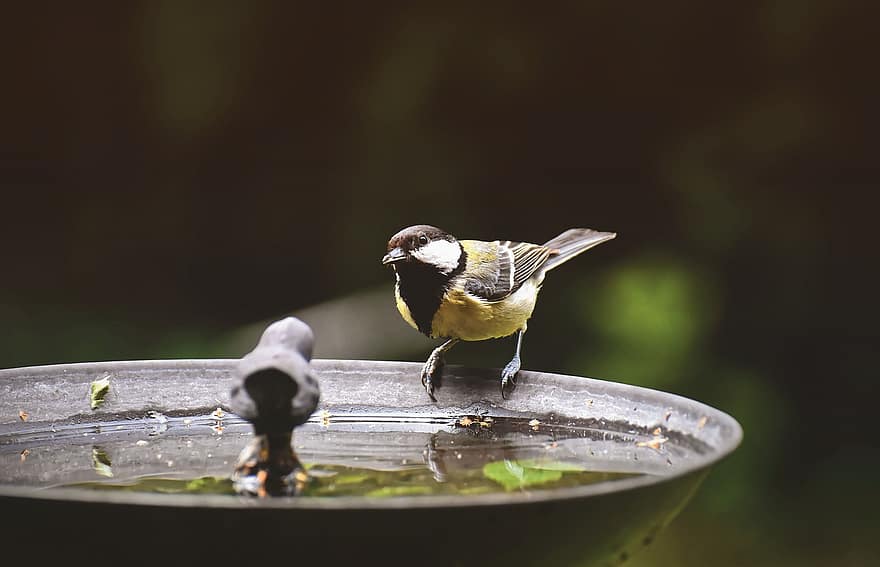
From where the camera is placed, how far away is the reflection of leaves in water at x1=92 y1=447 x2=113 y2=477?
1.54 m

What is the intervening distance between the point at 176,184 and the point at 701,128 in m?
2.30

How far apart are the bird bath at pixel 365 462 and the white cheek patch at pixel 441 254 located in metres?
0.51

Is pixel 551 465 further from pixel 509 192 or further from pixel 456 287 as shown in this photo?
pixel 509 192

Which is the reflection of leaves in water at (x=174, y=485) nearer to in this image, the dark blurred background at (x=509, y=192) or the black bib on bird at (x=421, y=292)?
the black bib on bird at (x=421, y=292)

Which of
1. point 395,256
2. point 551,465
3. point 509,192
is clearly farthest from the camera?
Result: point 509,192

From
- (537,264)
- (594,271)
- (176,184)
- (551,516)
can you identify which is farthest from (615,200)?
(551,516)

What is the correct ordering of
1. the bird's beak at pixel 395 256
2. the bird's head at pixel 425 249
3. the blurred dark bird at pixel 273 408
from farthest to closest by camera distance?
the bird's head at pixel 425 249, the bird's beak at pixel 395 256, the blurred dark bird at pixel 273 408

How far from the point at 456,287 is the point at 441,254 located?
0.29ft

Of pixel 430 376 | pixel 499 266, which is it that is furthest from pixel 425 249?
pixel 430 376

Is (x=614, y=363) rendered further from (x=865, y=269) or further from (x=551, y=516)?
(x=551, y=516)

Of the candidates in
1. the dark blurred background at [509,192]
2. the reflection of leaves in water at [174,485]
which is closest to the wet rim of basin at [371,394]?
the reflection of leaves in water at [174,485]

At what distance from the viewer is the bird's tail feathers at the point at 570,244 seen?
307 centimetres

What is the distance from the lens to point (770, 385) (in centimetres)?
394

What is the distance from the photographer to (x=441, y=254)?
2.60 meters
